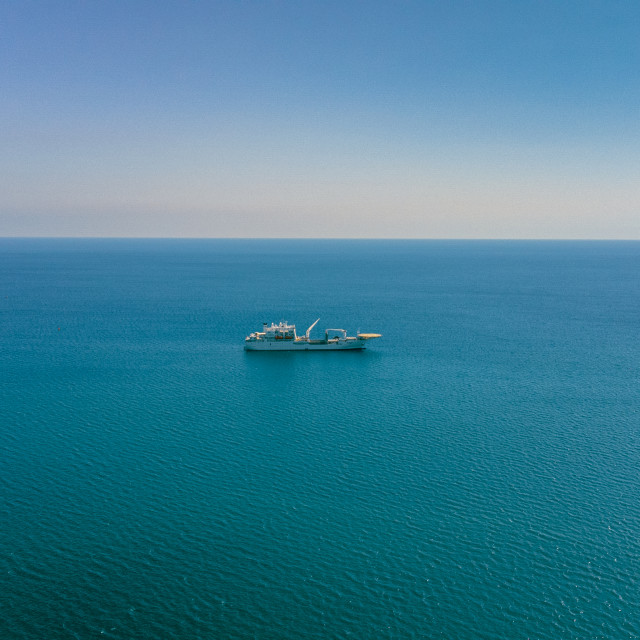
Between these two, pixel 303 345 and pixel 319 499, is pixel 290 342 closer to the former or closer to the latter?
pixel 303 345

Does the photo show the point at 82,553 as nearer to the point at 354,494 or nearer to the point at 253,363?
the point at 354,494

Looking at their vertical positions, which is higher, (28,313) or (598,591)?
(28,313)

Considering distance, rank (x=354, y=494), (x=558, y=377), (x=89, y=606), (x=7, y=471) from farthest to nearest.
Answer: (x=558, y=377) < (x=7, y=471) < (x=354, y=494) < (x=89, y=606)

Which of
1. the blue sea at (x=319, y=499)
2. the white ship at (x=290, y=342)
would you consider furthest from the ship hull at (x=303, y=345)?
the blue sea at (x=319, y=499)

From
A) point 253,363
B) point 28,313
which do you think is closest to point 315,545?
point 253,363

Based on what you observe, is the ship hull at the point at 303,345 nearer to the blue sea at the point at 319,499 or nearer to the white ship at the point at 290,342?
the white ship at the point at 290,342

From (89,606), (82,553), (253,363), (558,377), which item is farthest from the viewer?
(253,363)

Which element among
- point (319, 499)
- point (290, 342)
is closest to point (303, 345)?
point (290, 342)
